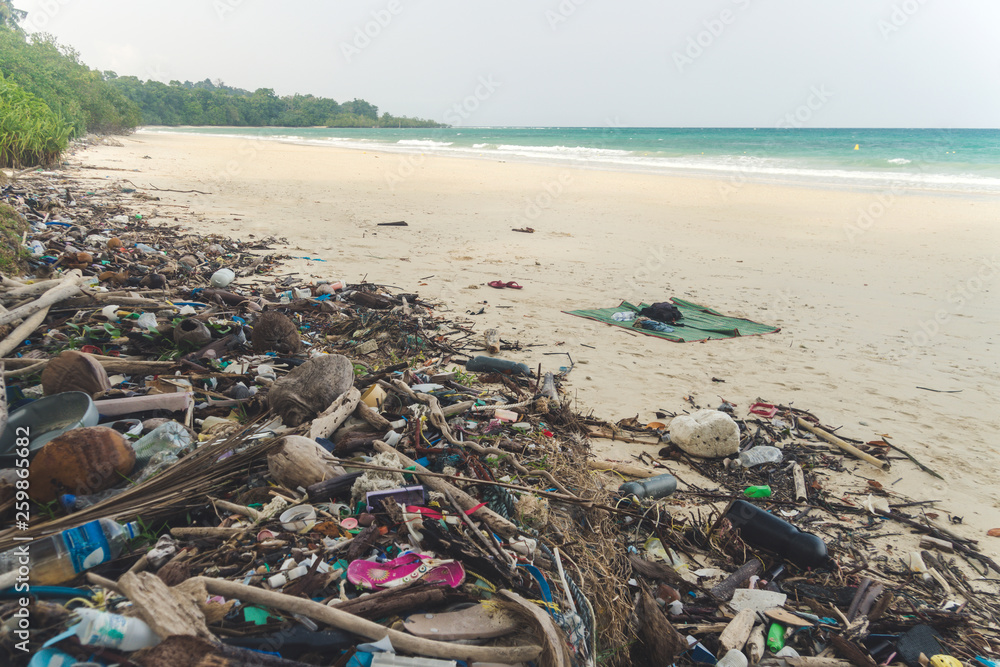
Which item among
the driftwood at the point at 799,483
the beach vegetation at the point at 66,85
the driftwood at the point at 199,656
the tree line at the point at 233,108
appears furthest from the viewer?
the tree line at the point at 233,108

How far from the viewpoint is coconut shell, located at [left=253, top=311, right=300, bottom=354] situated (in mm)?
4125

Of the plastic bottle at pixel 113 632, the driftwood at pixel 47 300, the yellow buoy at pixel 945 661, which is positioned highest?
the driftwood at pixel 47 300

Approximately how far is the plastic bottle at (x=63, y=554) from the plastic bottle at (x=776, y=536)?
2862 mm

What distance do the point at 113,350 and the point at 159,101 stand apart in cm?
10421

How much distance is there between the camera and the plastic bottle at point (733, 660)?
1.98 meters

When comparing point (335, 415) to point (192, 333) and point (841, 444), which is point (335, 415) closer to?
point (192, 333)

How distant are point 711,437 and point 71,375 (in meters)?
3.95

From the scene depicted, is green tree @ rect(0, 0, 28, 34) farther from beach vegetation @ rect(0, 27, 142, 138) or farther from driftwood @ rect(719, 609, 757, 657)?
driftwood @ rect(719, 609, 757, 657)

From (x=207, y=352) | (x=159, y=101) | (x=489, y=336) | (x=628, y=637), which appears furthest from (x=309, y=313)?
(x=159, y=101)

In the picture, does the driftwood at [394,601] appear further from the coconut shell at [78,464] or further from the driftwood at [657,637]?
the coconut shell at [78,464]

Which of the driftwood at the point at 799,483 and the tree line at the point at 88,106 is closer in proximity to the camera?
the driftwood at the point at 799,483

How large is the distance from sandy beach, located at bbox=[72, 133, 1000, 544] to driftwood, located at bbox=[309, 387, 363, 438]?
1669 mm

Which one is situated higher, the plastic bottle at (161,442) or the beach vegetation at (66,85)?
the beach vegetation at (66,85)

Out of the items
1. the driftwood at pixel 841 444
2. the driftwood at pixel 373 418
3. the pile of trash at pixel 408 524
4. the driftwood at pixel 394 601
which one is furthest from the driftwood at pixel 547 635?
the driftwood at pixel 841 444
